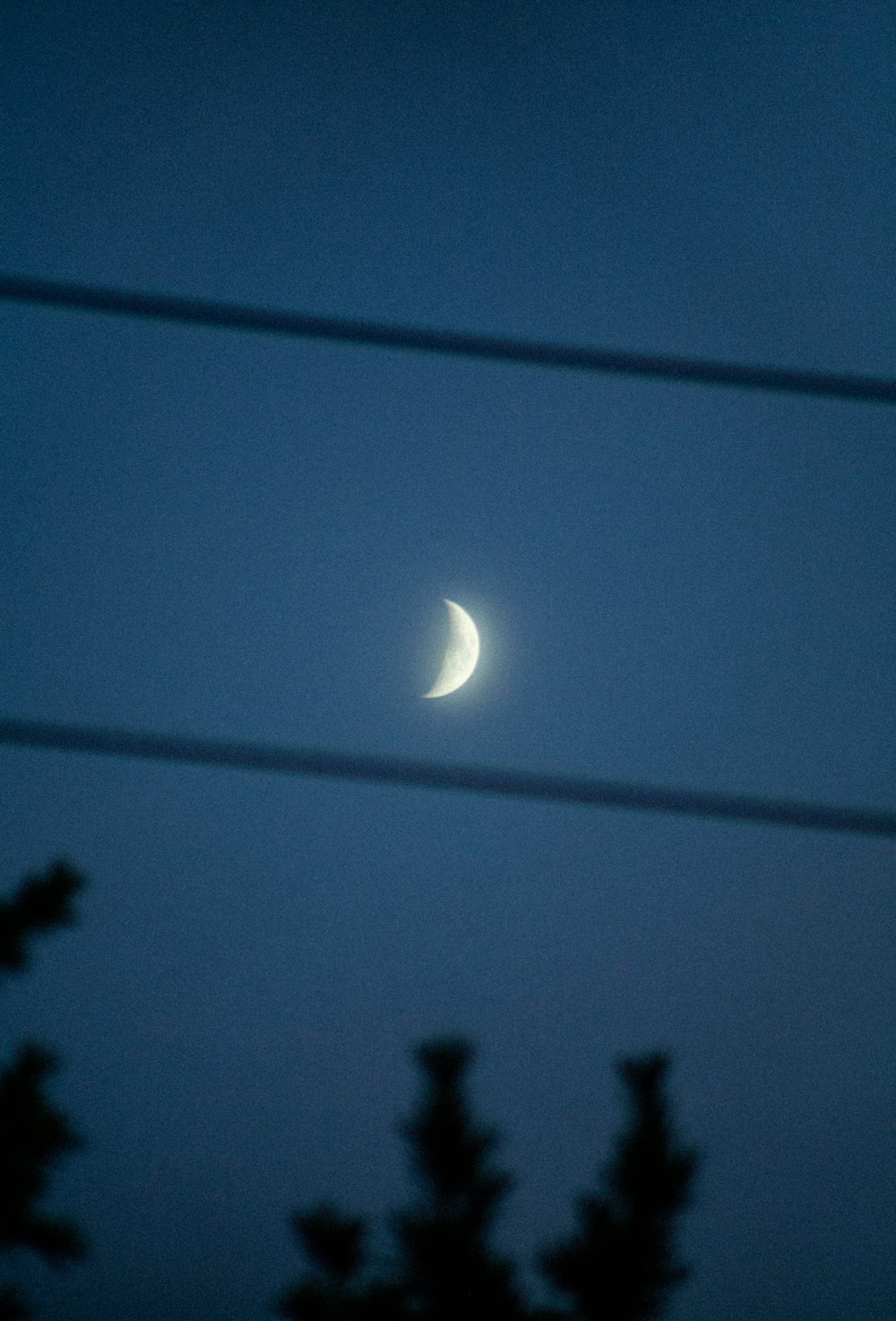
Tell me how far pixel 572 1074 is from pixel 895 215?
56.6 inches

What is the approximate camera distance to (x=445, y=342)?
4.31 feet

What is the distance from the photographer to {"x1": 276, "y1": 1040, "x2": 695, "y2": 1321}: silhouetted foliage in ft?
2.46

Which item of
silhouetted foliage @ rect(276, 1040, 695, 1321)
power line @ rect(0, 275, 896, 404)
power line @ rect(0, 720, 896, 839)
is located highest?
power line @ rect(0, 275, 896, 404)

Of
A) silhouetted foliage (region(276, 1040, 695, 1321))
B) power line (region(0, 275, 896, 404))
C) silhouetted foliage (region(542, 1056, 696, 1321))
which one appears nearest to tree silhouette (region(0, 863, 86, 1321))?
silhouetted foliage (region(276, 1040, 695, 1321))

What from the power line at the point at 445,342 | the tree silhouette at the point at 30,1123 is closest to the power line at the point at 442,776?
the tree silhouette at the point at 30,1123

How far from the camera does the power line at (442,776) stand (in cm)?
122

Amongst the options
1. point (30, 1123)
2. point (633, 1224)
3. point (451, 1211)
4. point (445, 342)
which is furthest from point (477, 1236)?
point (445, 342)

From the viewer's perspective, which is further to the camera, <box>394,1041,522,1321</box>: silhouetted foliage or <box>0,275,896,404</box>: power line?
<box>0,275,896,404</box>: power line

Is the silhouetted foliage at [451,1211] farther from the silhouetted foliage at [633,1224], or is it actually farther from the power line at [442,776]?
the power line at [442,776]

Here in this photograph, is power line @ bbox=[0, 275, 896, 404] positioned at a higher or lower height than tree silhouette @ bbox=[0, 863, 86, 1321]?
higher

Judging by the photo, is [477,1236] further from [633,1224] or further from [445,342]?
[445,342]

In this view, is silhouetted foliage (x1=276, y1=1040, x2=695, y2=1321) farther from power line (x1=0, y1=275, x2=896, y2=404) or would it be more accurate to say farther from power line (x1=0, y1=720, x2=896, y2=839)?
power line (x1=0, y1=275, x2=896, y2=404)

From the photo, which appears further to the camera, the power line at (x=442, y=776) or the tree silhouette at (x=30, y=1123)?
the power line at (x=442, y=776)

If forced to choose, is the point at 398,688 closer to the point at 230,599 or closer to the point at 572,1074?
the point at 230,599
